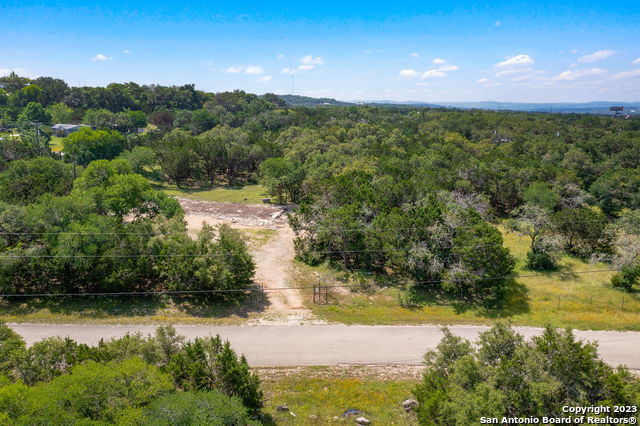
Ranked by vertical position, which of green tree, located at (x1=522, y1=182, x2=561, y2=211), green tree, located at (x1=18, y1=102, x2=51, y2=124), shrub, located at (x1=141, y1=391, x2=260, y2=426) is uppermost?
green tree, located at (x1=18, y1=102, x2=51, y2=124)

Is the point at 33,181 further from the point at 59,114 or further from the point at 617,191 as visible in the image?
the point at 59,114

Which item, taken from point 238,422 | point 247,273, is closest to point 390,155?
point 247,273

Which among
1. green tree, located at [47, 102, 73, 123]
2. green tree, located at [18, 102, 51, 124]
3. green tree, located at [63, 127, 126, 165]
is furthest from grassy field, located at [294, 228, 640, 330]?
green tree, located at [47, 102, 73, 123]

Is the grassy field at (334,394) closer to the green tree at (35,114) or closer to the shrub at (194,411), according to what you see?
the shrub at (194,411)

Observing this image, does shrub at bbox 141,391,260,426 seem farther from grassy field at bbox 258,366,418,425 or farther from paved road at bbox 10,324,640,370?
paved road at bbox 10,324,640,370

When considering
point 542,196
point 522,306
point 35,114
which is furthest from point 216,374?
point 35,114

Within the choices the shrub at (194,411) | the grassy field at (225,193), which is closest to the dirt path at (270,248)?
the grassy field at (225,193)

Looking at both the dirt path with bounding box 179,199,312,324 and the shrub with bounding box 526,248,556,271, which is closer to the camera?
the dirt path with bounding box 179,199,312,324
